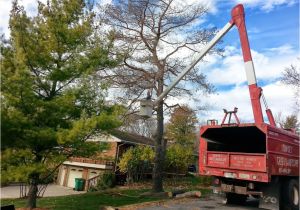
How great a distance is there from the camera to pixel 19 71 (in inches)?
392

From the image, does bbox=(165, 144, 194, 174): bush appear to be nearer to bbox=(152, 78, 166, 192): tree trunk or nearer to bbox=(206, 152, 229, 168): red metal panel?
bbox=(152, 78, 166, 192): tree trunk

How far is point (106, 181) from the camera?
90.5 ft

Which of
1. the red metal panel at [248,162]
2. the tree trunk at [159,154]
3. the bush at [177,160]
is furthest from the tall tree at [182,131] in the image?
the red metal panel at [248,162]

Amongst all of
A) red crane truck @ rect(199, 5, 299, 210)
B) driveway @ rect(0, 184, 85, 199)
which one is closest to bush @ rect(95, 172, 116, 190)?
driveway @ rect(0, 184, 85, 199)

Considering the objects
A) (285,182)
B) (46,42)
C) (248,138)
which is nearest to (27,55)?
(46,42)

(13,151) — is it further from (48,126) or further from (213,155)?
(213,155)

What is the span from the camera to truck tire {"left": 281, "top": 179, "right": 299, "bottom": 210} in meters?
11.9

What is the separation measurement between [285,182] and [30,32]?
33.2 feet

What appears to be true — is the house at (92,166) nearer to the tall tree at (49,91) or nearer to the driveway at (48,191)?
the driveway at (48,191)

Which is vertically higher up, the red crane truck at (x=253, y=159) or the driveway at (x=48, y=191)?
the red crane truck at (x=253, y=159)

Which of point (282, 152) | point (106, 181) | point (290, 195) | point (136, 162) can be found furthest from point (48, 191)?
point (282, 152)

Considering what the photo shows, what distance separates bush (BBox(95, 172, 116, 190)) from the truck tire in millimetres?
17068

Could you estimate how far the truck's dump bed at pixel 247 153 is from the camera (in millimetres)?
11250

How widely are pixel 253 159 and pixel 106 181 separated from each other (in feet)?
59.2
